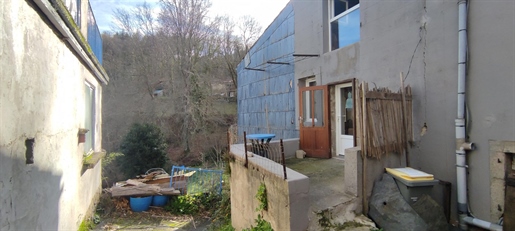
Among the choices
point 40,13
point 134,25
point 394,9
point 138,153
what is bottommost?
point 138,153

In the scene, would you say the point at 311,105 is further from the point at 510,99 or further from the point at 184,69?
the point at 184,69

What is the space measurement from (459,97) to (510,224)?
1.78 meters

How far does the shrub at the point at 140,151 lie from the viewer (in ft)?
46.7

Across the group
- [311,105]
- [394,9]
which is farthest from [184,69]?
[394,9]

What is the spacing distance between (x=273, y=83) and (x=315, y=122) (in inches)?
122

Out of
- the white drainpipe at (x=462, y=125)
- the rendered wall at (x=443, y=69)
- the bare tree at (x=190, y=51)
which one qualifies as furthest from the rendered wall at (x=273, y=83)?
the bare tree at (x=190, y=51)

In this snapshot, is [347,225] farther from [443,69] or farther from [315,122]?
[315,122]

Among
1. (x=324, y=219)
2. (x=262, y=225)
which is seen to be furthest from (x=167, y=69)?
(x=324, y=219)

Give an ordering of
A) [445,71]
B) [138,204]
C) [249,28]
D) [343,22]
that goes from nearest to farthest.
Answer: [445,71] < [343,22] < [138,204] < [249,28]

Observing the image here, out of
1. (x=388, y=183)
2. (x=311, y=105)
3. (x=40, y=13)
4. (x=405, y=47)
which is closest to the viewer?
(x=40, y=13)

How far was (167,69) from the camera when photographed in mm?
20797

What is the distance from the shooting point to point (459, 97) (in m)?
4.15

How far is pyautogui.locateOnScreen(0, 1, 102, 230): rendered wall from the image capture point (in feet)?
7.61

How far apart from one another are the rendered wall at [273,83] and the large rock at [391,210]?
177 inches
